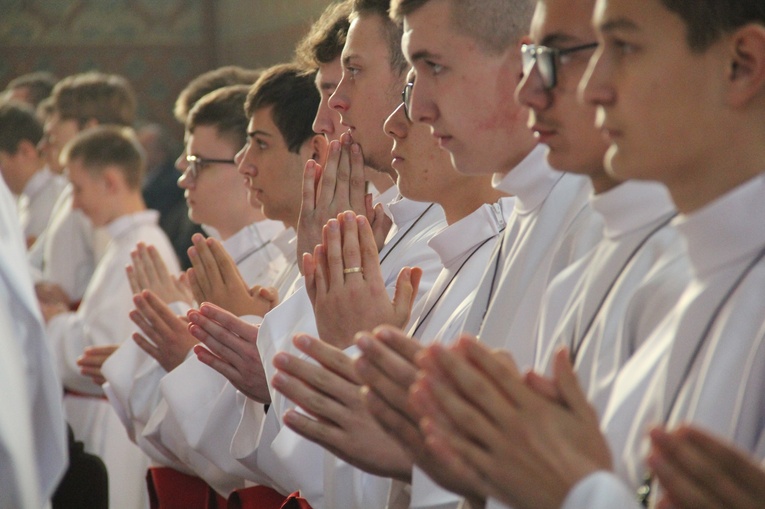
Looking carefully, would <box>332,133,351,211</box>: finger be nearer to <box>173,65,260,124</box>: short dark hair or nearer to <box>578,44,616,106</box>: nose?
<box>578,44,616,106</box>: nose

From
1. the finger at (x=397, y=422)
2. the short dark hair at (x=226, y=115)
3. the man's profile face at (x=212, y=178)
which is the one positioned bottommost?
the finger at (x=397, y=422)

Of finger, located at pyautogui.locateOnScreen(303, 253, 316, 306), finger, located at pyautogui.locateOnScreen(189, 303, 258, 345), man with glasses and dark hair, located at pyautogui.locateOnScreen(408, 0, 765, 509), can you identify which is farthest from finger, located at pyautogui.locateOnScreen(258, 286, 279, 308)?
man with glasses and dark hair, located at pyautogui.locateOnScreen(408, 0, 765, 509)

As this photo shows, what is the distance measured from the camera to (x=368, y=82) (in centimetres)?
341

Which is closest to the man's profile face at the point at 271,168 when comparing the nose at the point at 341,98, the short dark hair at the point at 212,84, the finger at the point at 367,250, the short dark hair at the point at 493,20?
the nose at the point at 341,98

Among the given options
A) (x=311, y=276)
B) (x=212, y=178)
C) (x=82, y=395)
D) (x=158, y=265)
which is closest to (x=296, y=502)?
(x=311, y=276)

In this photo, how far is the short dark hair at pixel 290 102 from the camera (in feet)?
14.4

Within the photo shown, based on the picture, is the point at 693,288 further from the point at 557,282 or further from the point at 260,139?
the point at 260,139

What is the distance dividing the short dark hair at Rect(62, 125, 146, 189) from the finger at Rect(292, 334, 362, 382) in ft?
16.6

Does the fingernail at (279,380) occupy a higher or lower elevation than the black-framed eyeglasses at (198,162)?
lower

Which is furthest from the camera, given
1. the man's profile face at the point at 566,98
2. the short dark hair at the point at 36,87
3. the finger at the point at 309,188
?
the short dark hair at the point at 36,87

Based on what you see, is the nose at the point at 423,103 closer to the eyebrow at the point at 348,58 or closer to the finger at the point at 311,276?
the finger at the point at 311,276

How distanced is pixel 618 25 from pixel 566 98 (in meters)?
0.30

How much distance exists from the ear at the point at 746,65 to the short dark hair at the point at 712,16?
0.06ft

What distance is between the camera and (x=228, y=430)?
388 cm
